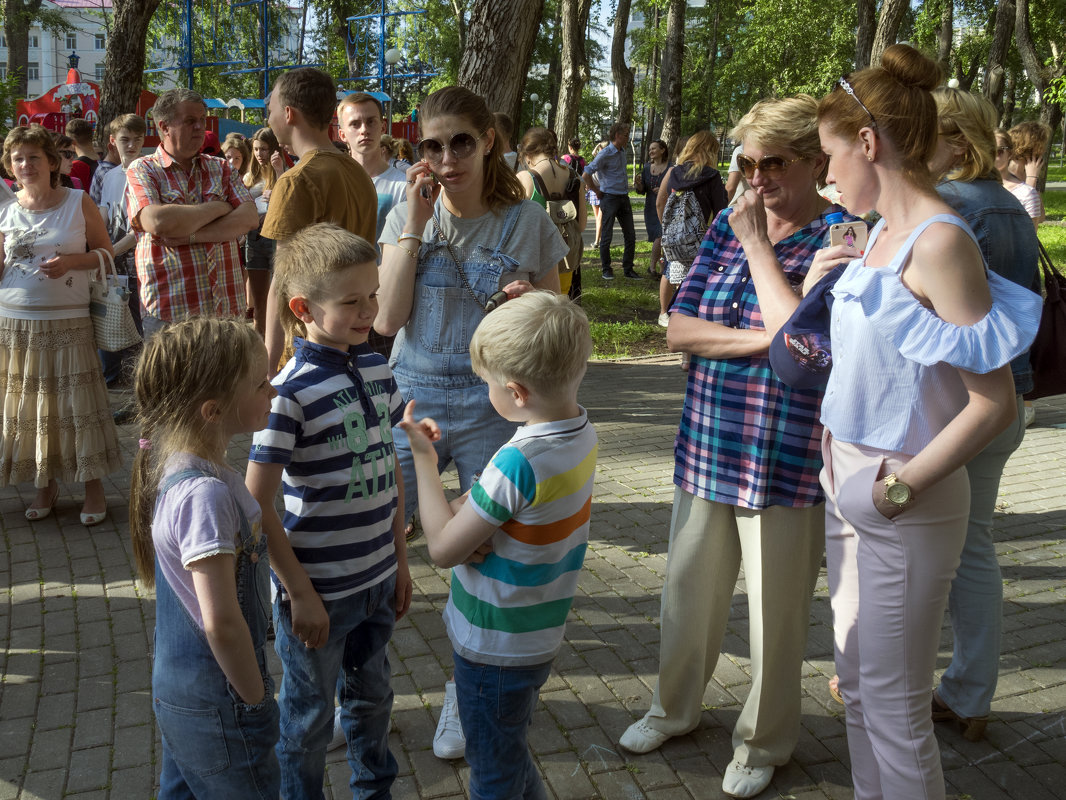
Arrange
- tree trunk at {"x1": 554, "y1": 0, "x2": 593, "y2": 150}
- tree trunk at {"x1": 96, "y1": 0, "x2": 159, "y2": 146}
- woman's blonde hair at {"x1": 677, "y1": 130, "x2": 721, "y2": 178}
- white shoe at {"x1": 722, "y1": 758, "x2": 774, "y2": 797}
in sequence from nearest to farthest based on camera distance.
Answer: white shoe at {"x1": 722, "y1": 758, "x2": 774, "y2": 797}, woman's blonde hair at {"x1": 677, "y1": 130, "x2": 721, "y2": 178}, tree trunk at {"x1": 96, "y1": 0, "x2": 159, "y2": 146}, tree trunk at {"x1": 554, "y1": 0, "x2": 593, "y2": 150}

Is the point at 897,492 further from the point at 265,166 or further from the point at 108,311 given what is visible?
the point at 265,166

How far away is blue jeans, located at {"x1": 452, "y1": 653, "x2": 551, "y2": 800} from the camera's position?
2328 millimetres

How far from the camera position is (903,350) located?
2191 mm

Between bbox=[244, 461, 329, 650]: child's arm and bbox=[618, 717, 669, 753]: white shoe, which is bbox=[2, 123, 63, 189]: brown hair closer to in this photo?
bbox=[244, 461, 329, 650]: child's arm

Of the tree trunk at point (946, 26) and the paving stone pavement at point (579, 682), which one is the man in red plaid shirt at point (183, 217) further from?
the tree trunk at point (946, 26)

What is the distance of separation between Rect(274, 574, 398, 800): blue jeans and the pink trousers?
124 centimetres

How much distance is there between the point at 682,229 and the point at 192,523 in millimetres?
6505

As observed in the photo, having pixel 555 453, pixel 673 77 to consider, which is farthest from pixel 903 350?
pixel 673 77

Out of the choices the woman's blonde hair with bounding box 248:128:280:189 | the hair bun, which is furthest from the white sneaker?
the woman's blonde hair with bounding box 248:128:280:189

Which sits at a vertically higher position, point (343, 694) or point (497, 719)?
point (497, 719)

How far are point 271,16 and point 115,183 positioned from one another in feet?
177

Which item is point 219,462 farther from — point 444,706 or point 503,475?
point 444,706

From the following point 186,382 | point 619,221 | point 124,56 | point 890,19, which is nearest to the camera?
point 186,382

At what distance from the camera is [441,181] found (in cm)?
326
